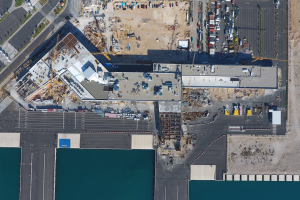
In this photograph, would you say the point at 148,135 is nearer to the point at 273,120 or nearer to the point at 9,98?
the point at 273,120

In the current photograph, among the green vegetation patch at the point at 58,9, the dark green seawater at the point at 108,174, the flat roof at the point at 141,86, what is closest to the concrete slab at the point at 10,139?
the dark green seawater at the point at 108,174

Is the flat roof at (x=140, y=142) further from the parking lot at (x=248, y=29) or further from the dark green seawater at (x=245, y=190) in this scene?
the parking lot at (x=248, y=29)

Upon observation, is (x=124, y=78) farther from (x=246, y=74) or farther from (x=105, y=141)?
(x=246, y=74)

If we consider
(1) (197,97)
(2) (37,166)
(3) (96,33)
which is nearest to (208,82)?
(1) (197,97)

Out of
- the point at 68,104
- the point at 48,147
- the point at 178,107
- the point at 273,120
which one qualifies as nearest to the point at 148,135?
the point at 178,107

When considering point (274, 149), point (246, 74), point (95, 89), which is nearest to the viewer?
point (95, 89)

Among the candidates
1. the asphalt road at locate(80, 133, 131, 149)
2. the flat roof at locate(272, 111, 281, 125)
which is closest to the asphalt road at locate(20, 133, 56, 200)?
the asphalt road at locate(80, 133, 131, 149)

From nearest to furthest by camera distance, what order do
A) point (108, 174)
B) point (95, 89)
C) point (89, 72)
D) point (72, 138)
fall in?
point (89, 72), point (95, 89), point (72, 138), point (108, 174)

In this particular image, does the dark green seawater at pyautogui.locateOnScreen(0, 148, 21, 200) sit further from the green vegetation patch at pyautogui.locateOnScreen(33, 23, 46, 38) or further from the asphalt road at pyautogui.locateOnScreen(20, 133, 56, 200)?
the green vegetation patch at pyautogui.locateOnScreen(33, 23, 46, 38)
